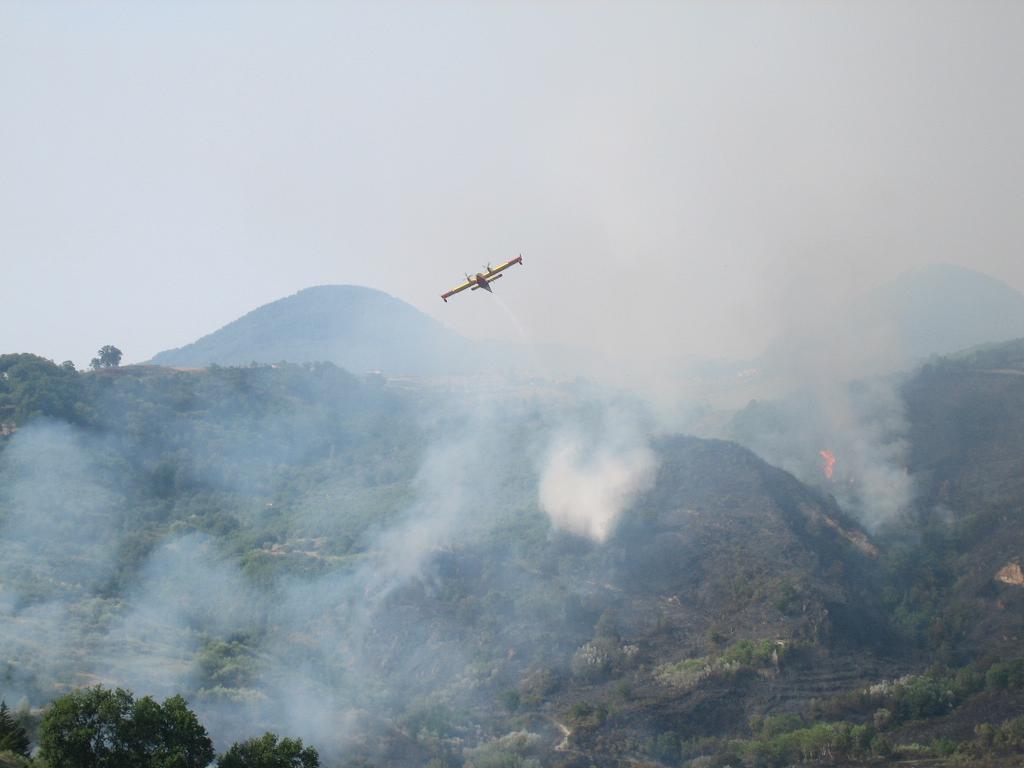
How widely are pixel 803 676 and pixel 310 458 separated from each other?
76.8 m

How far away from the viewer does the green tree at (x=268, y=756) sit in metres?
39.6

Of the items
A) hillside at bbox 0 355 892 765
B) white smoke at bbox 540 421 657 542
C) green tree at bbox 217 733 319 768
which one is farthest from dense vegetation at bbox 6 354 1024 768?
white smoke at bbox 540 421 657 542

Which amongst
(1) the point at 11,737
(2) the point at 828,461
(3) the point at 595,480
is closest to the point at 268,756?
(1) the point at 11,737

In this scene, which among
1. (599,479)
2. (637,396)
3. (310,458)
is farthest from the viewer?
(637,396)

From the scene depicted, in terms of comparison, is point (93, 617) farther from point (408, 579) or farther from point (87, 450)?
point (87, 450)

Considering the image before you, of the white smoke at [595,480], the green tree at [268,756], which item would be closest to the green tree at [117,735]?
the green tree at [268,756]

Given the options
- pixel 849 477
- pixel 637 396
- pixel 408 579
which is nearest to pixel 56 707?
pixel 408 579

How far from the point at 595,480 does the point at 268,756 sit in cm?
6476

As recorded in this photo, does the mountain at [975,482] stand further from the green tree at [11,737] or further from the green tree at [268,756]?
the green tree at [11,737]

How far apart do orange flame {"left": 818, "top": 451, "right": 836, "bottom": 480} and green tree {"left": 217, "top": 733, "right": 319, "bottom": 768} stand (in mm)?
93204

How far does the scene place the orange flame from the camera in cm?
11908

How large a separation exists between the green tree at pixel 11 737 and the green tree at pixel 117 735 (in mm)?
4188

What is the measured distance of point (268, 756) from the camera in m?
39.8

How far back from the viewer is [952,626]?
77.3 metres
